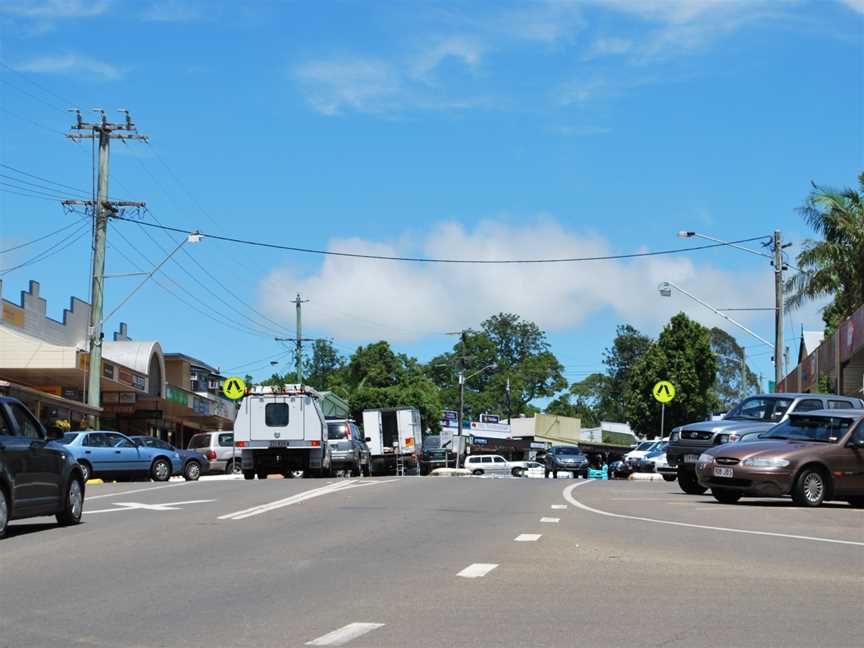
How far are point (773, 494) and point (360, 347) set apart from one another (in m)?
95.5

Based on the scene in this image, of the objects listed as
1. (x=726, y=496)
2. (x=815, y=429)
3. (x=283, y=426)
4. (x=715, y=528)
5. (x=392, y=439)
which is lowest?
(x=715, y=528)

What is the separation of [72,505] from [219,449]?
27.3m

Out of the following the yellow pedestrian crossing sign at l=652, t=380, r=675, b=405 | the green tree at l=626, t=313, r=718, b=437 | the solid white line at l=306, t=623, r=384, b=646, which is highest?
the green tree at l=626, t=313, r=718, b=437

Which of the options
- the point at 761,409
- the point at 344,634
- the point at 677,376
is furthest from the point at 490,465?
the point at 344,634

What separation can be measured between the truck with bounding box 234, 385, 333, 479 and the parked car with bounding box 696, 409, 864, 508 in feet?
54.6

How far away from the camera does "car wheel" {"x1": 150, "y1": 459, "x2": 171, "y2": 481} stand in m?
34.9

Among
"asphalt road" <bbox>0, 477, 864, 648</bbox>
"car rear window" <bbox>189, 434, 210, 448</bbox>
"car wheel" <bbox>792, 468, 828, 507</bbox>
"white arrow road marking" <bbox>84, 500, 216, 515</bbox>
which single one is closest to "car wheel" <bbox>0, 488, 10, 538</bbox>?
"asphalt road" <bbox>0, 477, 864, 648</bbox>

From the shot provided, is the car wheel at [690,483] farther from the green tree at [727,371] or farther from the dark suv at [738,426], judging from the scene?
the green tree at [727,371]

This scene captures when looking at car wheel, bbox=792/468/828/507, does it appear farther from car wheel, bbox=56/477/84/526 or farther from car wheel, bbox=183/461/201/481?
car wheel, bbox=183/461/201/481

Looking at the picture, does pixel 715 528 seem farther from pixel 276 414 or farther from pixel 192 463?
pixel 192 463

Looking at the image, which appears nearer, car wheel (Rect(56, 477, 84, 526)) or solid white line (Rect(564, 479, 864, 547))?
solid white line (Rect(564, 479, 864, 547))

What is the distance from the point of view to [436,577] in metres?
10.8

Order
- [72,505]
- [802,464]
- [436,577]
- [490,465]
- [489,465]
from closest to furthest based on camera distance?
[436,577] → [72,505] → [802,464] → [489,465] → [490,465]

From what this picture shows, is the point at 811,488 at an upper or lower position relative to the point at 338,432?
lower
